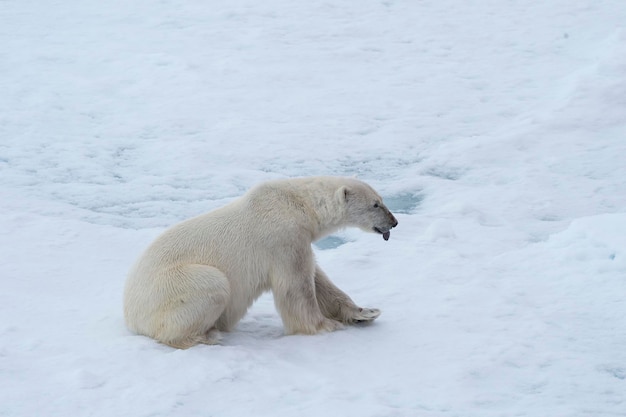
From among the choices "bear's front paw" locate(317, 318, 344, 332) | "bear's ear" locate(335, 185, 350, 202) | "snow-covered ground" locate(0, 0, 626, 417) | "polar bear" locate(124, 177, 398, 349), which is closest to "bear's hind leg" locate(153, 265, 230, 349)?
"polar bear" locate(124, 177, 398, 349)

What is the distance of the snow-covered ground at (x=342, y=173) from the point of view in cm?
417

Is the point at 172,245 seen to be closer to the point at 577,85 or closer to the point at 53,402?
the point at 53,402

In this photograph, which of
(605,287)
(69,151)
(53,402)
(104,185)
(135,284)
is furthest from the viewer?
(69,151)

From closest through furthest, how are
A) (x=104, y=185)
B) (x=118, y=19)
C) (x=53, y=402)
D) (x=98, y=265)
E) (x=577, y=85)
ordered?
(x=53, y=402) → (x=98, y=265) → (x=104, y=185) → (x=577, y=85) → (x=118, y=19)

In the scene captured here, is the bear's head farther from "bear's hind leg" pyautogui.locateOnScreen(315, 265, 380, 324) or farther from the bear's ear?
"bear's hind leg" pyautogui.locateOnScreen(315, 265, 380, 324)

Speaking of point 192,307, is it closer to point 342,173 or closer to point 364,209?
point 364,209

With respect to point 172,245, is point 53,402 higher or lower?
lower

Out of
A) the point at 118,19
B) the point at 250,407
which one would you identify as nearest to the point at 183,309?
the point at 250,407

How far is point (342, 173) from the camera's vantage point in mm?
8047

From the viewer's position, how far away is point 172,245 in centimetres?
486

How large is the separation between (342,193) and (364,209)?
6.9 inches

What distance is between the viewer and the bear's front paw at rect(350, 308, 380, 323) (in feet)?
16.4

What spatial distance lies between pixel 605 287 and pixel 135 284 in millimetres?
2705

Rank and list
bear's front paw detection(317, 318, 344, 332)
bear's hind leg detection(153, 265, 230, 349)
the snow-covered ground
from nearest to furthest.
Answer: the snow-covered ground, bear's hind leg detection(153, 265, 230, 349), bear's front paw detection(317, 318, 344, 332)
